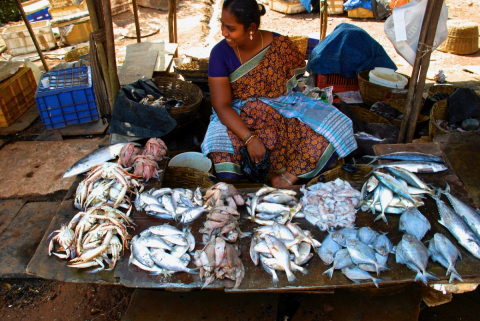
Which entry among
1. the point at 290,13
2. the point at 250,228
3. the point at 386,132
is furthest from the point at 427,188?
the point at 290,13

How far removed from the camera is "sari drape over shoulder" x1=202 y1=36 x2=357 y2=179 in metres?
2.91

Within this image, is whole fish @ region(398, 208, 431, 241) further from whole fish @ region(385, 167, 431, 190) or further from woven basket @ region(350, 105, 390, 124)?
woven basket @ region(350, 105, 390, 124)

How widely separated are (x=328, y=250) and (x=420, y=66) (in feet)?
6.61

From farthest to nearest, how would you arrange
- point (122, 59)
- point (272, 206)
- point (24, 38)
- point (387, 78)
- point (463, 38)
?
1. point (24, 38)
2. point (122, 59)
3. point (463, 38)
4. point (387, 78)
5. point (272, 206)

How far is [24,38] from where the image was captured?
7.57 meters

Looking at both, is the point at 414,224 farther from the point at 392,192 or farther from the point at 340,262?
the point at 340,262

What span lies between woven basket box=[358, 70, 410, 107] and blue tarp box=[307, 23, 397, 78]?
33cm

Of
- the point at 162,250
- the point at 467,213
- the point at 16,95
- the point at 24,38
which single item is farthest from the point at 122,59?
the point at 467,213

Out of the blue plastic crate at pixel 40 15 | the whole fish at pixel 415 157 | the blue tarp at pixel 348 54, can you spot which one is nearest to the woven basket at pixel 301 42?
the blue tarp at pixel 348 54

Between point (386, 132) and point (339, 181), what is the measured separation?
1664 millimetres

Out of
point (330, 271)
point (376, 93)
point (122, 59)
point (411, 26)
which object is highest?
point (411, 26)

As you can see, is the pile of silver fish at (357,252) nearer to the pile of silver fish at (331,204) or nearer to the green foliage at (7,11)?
the pile of silver fish at (331,204)

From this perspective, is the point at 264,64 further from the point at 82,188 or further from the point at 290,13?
the point at 290,13

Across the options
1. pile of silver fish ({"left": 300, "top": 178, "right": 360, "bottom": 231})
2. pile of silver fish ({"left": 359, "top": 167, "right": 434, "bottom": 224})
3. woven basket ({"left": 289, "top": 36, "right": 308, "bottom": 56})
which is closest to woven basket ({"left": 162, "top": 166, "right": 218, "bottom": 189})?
pile of silver fish ({"left": 300, "top": 178, "right": 360, "bottom": 231})
